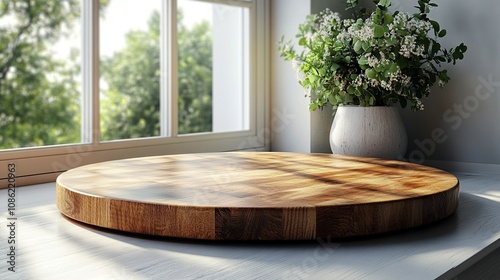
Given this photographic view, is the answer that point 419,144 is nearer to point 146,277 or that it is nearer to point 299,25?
point 299,25

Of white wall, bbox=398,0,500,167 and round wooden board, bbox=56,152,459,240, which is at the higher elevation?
white wall, bbox=398,0,500,167

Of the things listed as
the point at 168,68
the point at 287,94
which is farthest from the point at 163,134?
the point at 287,94

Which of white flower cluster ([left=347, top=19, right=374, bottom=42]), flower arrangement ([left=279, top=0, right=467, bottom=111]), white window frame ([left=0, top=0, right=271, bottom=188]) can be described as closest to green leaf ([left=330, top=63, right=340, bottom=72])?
flower arrangement ([left=279, top=0, right=467, bottom=111])

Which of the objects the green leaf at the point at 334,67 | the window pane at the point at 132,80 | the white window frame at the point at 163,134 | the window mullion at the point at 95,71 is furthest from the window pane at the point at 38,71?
the green leaf at the point at 334,67

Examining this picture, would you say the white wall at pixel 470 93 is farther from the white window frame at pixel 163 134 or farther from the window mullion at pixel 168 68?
the window mullion at pixel 168 68

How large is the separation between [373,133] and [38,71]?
5960mm

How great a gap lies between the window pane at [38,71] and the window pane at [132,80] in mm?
485

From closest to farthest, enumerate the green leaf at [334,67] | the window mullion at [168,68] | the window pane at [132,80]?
the green leaf at [334,67] → the window mullion at [168,68] → the window pane at [132,80]

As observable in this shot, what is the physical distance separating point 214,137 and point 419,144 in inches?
28.2

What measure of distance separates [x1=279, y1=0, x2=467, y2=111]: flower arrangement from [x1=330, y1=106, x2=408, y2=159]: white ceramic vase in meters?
0.04

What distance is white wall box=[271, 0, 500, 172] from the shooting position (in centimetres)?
193

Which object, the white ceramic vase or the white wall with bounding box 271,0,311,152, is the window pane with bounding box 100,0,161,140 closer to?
the white wall with bounding box 271,0,311,152

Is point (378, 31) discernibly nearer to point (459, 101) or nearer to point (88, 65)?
point (459, 101)

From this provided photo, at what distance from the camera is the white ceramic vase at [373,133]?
1.88 m
